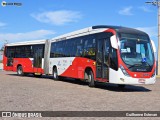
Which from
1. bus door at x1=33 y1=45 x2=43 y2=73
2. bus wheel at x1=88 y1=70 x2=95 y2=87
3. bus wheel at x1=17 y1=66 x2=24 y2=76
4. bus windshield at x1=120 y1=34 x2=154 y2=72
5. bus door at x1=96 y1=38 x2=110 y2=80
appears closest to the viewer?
bus windshield at x1=120 y1=34 x2=154 y2=72

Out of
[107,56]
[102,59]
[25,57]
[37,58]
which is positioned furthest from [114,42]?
[25,57]

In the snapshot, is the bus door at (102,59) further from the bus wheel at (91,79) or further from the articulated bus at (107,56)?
the bus wheel at (91,79)

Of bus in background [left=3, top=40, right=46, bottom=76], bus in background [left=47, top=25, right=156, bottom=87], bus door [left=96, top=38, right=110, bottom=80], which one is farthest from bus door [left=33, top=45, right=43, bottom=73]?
bus door [left=96, top=38, right=110, bottom=80]

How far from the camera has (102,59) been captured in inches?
670

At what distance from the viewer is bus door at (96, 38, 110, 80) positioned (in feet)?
54.5

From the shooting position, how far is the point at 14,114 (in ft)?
29.1

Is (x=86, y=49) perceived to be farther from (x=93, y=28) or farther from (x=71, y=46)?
(x=71, y=46)

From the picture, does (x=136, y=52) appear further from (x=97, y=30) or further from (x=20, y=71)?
(x=20, y=71)

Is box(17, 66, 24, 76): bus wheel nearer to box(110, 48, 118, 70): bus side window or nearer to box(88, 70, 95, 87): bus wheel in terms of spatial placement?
box(88, 70, 95, 87): bus wheel

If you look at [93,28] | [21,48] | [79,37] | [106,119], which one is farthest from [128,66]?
[21,48]

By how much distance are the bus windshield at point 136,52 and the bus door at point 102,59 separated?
933 mm

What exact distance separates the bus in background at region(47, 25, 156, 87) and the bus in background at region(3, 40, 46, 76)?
8.86 meters

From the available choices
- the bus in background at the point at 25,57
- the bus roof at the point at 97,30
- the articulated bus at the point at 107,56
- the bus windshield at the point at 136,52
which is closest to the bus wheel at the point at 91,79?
the articulated bus at the point at 107,56

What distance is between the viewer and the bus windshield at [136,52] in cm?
1588
